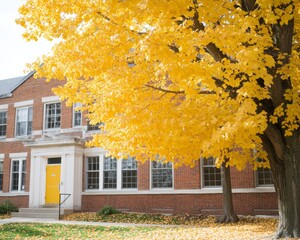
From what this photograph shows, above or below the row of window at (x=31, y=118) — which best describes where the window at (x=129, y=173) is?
below

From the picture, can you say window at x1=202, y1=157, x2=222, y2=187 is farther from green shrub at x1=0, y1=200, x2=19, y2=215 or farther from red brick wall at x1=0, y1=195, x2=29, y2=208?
green shrub at x1=0, y1=200, x2=19, y2=215

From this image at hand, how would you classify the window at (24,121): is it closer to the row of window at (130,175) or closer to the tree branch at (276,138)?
the row of window at (130,175)

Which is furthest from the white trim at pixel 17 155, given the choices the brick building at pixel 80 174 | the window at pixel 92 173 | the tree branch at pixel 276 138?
the tree branch at pixel 276 138

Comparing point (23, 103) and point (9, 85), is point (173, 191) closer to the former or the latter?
point (23, 103)

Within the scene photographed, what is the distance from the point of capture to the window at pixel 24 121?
79.2 ft

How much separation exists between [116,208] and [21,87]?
35.3 feet

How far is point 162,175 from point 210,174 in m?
2.62

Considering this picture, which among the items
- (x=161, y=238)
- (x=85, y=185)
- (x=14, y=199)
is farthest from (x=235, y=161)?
(x=14, y=199)

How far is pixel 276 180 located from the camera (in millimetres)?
10141

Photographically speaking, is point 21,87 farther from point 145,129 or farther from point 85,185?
point 145,129

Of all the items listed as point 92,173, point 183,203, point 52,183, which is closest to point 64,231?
point 183,203

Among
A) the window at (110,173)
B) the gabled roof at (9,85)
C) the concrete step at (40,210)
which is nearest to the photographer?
the concrete step at (40,210)

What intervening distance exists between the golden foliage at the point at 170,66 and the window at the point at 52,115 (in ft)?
41.9

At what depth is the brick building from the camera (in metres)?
17.8
